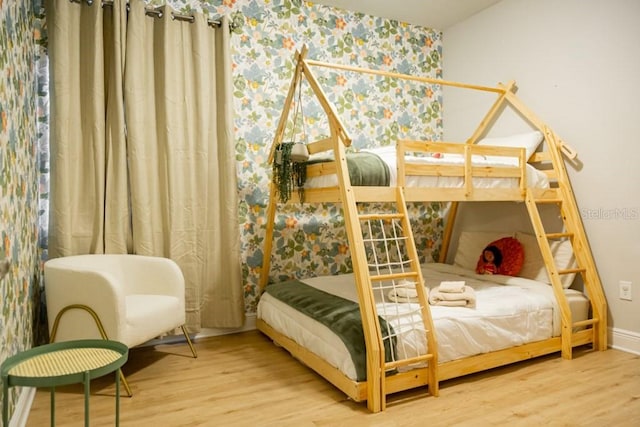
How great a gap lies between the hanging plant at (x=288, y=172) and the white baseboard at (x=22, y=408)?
1.76m

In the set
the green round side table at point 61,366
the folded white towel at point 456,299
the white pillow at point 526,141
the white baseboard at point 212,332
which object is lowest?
the white baseboard at point 212,332

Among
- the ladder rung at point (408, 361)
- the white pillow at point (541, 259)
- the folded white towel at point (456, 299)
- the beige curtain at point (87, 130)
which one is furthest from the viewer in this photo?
the white pillow at point (541, 259)

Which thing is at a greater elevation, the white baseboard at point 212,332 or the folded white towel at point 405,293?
the folded white towel at point 405,293

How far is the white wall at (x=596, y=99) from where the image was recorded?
2861 mm

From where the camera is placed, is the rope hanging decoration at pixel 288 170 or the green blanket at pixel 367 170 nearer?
the green blanket at pixel 367 170

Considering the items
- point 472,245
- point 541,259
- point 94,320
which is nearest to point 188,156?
point 94,320

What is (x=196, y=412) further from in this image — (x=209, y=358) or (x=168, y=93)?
(x=168, y=93)

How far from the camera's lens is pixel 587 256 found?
302 centimetres

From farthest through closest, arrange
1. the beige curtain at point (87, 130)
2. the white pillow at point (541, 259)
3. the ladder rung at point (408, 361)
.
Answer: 1. the white pillow at point (541, 259)
2. the beige curtain at point (87, 130)
3. the ladder rung at point (408, 361)

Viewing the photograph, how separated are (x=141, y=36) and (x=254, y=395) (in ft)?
7.92

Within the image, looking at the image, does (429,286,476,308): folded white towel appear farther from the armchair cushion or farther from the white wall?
the armchair cushion

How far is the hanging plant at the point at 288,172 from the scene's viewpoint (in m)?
2.89

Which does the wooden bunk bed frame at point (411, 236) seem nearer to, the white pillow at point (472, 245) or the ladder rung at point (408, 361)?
the ladder rung at point (408, 361)

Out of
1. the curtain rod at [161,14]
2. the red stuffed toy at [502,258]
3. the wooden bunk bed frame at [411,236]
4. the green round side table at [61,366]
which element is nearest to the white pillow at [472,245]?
the red stuffed toy at [502,258]
